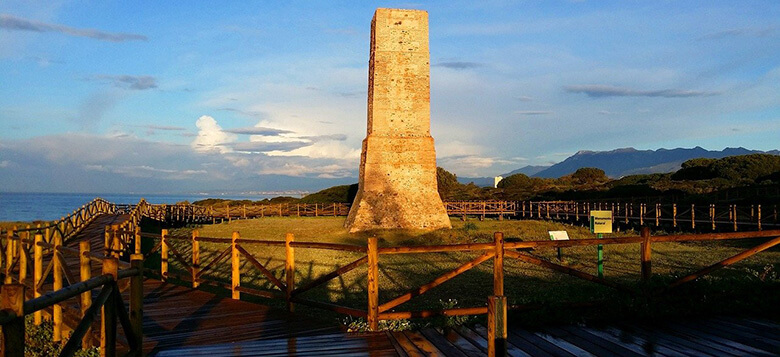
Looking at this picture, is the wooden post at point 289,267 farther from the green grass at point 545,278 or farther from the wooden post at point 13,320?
the wooden post at point 13,320

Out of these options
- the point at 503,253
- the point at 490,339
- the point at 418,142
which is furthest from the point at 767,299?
the point at 418,142

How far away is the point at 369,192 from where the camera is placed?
75.6 ft

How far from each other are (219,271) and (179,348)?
10.7 m

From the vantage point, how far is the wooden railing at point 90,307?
9.43ft

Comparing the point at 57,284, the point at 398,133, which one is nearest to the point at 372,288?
the point at 57,284

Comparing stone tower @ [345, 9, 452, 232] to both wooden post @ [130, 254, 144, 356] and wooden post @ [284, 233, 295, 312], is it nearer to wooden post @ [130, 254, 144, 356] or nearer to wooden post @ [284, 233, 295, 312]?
wooden post @ [284, 233, 295, 312]

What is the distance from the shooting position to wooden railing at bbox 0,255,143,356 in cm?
287

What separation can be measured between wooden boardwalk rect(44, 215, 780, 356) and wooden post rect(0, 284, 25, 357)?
7.37ft

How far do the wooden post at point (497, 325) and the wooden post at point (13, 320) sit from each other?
2.68m

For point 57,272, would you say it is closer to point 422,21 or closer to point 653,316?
point 653,316

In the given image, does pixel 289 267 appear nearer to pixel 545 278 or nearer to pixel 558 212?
pixel 545 278

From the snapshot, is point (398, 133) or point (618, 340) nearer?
point (618, 340)

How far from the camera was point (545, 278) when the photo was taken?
12.7 meters

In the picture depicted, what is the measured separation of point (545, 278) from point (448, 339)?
8.13m
